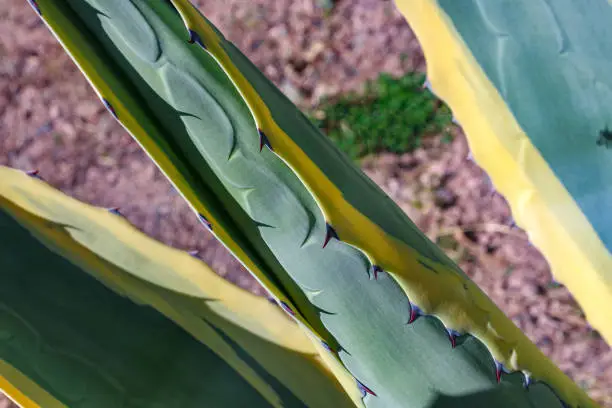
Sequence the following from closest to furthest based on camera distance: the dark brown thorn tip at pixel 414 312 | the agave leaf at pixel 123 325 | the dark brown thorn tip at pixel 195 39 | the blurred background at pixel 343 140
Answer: the dark brown thorn tip at pixel 195 39 → the dark brown thorn tip at pixel 414 312 → the agave leaf at pixel 123 325 → the blurred background at pixel 343 140

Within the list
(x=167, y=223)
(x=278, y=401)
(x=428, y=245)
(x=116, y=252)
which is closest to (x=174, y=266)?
(x=116, y=252)

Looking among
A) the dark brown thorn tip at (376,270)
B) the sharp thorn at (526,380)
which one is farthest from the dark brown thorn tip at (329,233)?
the sharp thorn at (526,380)

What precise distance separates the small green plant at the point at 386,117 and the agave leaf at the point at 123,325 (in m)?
0.83

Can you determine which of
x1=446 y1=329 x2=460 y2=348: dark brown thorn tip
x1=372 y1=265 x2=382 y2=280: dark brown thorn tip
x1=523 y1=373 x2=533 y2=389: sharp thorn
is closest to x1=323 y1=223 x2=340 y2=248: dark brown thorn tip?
x1=372 y1=265 x2=382 y2=280: dark brown thorn tip

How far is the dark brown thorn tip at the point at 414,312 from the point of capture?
498 mm

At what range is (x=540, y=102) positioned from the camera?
0.70 m

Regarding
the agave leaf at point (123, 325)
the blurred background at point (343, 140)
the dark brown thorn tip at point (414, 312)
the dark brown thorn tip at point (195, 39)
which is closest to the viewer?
the dark brown thorn tip at point (195, 39)

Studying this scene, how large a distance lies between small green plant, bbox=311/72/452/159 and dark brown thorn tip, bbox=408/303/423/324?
1064mm

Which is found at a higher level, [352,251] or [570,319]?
[570,319]

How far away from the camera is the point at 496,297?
1.46 m

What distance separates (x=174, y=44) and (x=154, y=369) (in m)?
0.42

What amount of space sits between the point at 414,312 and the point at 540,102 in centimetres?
36

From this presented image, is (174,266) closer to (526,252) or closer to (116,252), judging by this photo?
(116,252)

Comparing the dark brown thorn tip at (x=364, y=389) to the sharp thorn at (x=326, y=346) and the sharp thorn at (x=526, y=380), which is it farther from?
the sharp thorn at (x=526, y=380)
